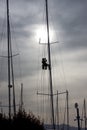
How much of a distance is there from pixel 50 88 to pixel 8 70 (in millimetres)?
7908

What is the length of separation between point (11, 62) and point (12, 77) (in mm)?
2014

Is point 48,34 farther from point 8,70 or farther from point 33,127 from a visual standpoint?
point 33,127

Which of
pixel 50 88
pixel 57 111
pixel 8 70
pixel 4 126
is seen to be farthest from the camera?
pixel 57 111

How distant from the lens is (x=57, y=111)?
68.7 m

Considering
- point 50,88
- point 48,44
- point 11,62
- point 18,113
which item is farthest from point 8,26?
point 18,113

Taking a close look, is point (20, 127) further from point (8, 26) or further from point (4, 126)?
point (8, 26)

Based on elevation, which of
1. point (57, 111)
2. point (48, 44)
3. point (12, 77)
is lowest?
point (57, 111)

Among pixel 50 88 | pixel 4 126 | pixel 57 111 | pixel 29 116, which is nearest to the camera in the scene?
pixel 4 126

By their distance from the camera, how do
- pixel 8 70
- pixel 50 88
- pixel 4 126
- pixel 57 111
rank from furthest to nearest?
pixel 57 111
pixel 8 70
pixel 50 88
pixel 4 126

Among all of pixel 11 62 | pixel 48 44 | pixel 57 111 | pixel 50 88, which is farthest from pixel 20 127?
pixel 57 111

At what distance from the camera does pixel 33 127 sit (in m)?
40.0

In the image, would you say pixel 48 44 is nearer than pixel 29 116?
No

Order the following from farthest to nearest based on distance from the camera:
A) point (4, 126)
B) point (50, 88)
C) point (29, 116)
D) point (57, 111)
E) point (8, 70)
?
point (57, 111)
point (8, 70)
point (50, 88)
point (29, 116)
point (4, 126)

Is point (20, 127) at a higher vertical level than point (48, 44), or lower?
lower
